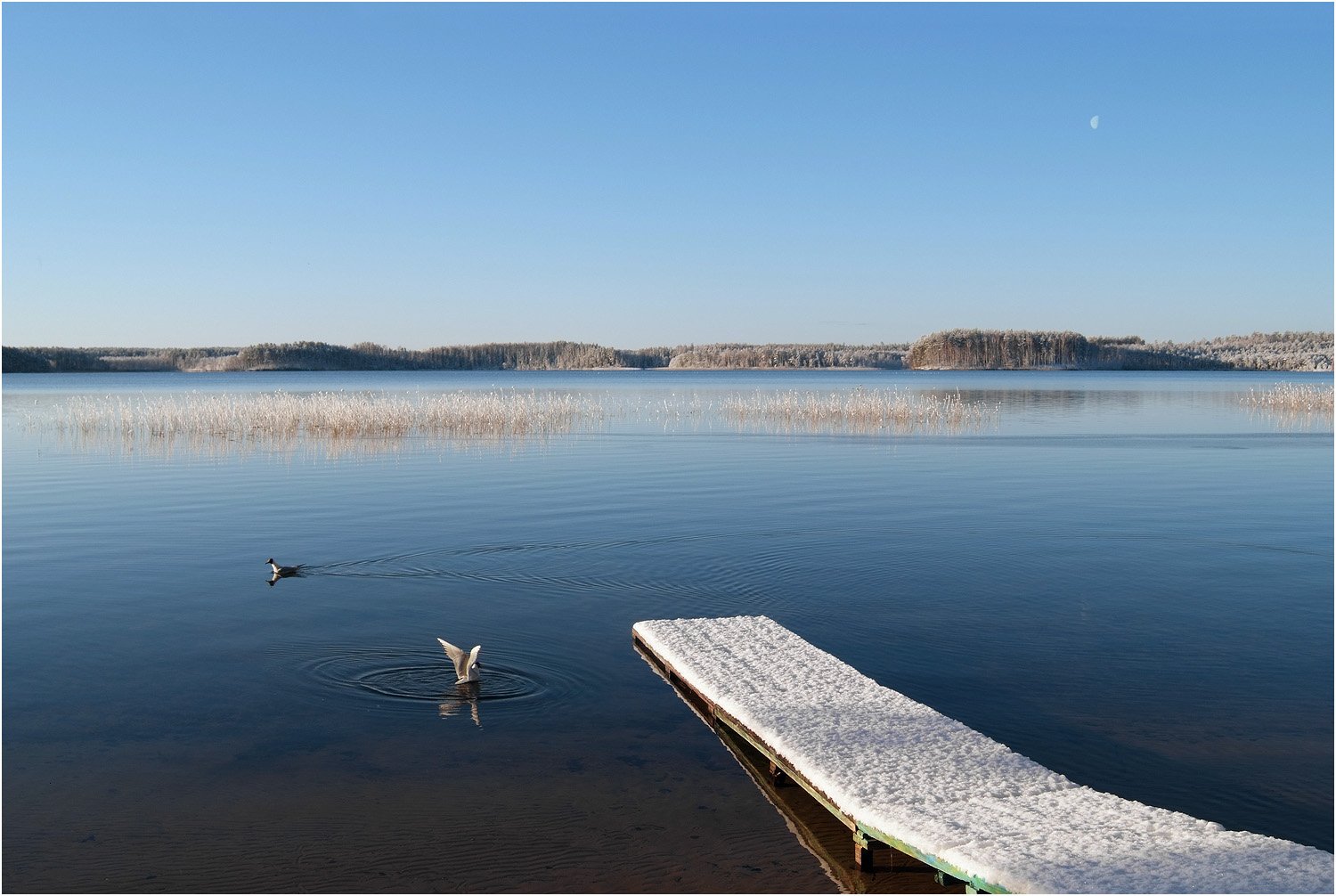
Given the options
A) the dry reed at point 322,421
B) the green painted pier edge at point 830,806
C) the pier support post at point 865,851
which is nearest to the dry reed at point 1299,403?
the dry reed at point 322,421

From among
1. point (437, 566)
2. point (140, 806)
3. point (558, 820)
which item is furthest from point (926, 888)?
point (437, 566)

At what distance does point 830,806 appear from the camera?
6.28 meters

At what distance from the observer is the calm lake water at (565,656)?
21.4 feet

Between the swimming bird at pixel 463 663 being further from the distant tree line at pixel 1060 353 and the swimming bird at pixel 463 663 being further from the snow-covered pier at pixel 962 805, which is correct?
the distant tree line at pixel 1060 353

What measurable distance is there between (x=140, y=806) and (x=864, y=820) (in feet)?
14.3

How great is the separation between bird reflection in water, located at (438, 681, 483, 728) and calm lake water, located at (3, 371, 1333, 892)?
1.9 inches

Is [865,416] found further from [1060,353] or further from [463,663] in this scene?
[1060,353]

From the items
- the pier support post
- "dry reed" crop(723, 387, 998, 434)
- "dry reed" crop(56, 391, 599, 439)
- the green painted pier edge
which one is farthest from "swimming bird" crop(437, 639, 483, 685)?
"dry reed" crop(723, 387, 998, 434)

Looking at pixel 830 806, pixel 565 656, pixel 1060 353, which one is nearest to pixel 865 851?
pixel 830 806

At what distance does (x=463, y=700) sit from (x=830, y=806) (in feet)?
11.5

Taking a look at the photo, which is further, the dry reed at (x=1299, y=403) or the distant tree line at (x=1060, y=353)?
the distant tree line at (x=1060, y=353)

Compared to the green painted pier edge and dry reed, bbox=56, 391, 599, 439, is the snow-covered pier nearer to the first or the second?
the green painted pier edge

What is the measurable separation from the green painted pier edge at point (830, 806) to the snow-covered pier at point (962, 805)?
11mm

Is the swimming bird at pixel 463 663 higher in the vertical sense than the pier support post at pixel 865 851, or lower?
higher
